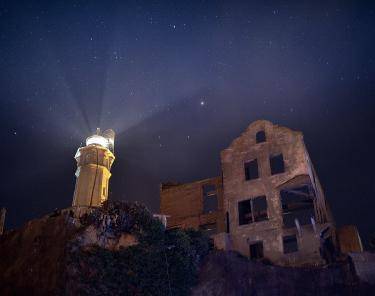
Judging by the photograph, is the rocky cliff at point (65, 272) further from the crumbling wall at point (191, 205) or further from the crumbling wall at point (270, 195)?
the crumbling wall at point (191, 205)

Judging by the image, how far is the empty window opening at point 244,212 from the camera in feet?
101

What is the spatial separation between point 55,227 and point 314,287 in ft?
48.8

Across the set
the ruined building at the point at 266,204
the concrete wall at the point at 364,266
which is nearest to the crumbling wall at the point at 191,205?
the ruined building at the point at 266,204

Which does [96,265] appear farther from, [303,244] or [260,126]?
[260,126]

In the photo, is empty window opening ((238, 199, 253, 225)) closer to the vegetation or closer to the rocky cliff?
the rocky cliff

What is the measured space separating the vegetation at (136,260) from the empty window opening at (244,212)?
6.14 m

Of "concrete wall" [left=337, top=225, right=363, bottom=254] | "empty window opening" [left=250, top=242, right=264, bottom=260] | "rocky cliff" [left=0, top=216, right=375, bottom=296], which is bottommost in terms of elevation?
"rocky cliff" [left=0, top=216, right=375, bottom=296]

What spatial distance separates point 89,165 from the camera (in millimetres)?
42219

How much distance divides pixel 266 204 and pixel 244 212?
228 cm

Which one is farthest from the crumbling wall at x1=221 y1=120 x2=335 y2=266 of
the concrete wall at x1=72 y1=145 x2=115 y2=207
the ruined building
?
the concrete wall at x1=72 y1=145 x2=115 y2=207

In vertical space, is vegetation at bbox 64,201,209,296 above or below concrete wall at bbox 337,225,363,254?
below

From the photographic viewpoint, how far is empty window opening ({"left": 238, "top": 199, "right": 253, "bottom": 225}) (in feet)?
101

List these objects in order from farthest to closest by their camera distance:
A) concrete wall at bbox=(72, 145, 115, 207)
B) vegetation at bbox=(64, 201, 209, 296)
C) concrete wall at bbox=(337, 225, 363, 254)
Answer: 1. concrete wall at bbox=(72, 145, 115, 207)
2. concrete wall at bbox=(337, 225, 363, 254)
3. vegetation at bbox=(64, 201, 209, 296)

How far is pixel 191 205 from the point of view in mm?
35531
